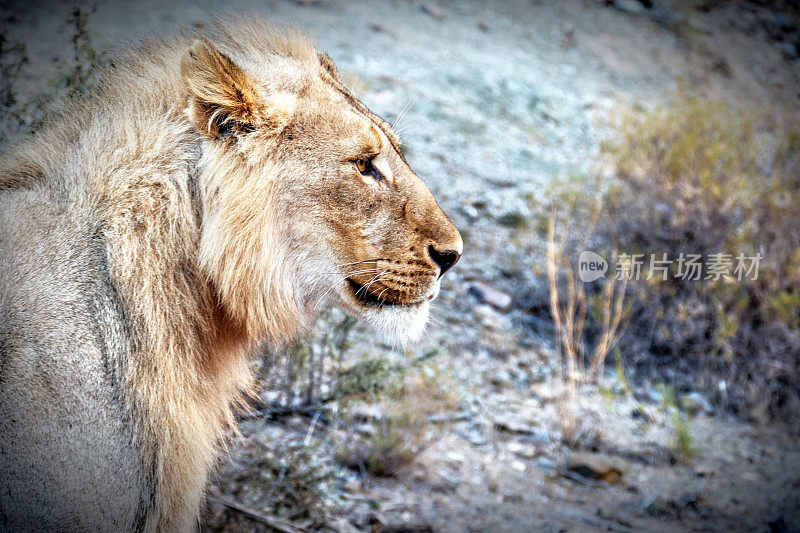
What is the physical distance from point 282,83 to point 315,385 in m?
2.06

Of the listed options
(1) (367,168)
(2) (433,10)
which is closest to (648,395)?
(1) (367,168)

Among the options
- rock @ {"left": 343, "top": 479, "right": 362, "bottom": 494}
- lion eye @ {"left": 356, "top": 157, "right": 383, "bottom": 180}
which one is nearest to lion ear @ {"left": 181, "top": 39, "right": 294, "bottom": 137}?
lion eye @ {"left": 356, "top": 157, "right": 383, "bottom": 180}

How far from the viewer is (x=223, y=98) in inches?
84.9

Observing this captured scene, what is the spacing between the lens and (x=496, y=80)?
853 cm

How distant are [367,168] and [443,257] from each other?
1.36 ft

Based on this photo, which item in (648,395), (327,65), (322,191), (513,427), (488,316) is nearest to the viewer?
(322,191)

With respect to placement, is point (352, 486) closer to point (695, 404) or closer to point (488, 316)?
point (488, 316)

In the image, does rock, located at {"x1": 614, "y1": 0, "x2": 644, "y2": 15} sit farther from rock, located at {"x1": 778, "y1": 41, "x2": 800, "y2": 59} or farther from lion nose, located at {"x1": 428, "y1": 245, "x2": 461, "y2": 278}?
lion nose, located at {"x1": 428, "y1": 245, "x2": 461, "y2": 278}

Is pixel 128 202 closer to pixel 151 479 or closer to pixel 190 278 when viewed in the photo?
pixel 190 278

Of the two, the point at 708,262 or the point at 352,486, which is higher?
the point at 708,262

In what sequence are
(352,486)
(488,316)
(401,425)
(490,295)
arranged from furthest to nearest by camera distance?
(490,295) < (488,316) < (401,425) < (352,486)

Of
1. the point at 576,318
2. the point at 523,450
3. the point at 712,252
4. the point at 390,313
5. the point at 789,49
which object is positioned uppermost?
the point at 789,49

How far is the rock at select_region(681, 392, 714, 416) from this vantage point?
16.4 feet

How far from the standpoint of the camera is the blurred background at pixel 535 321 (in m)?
3.79
